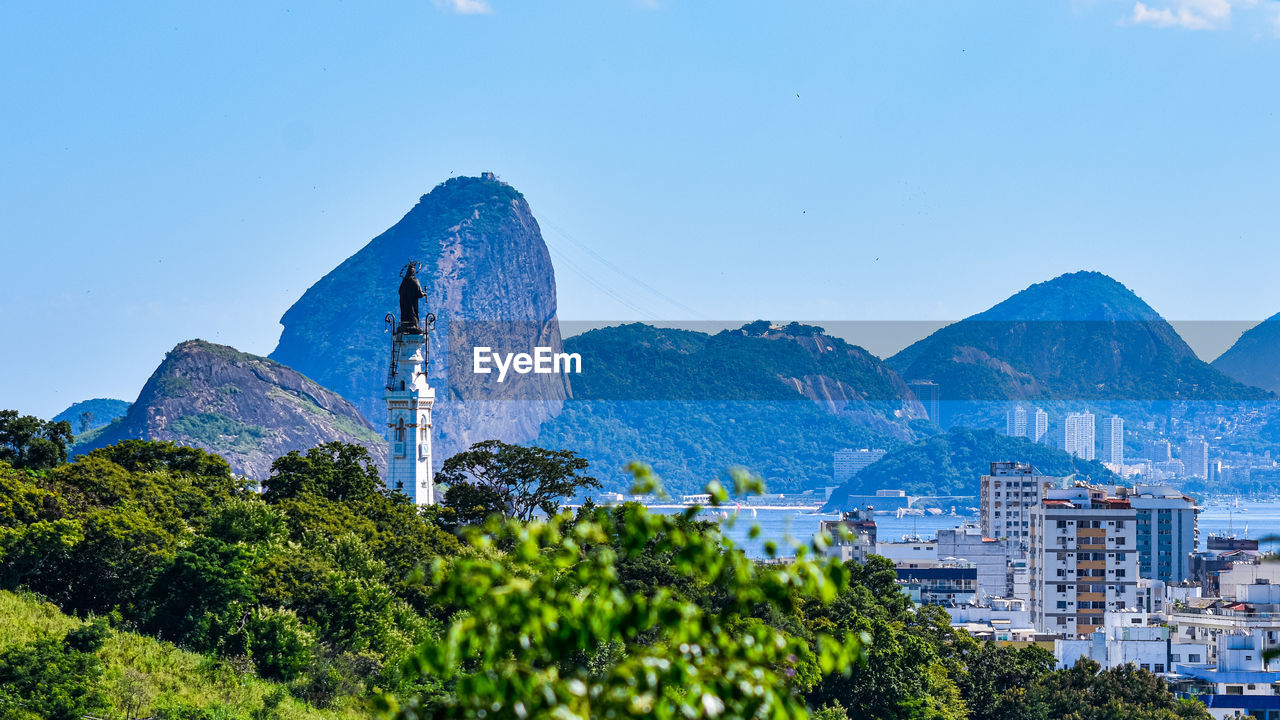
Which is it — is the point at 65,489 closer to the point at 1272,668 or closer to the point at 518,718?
the point at 518,718

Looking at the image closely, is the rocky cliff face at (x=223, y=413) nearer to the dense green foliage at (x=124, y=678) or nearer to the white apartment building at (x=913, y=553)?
the white apartment building at (x=913, y=553)

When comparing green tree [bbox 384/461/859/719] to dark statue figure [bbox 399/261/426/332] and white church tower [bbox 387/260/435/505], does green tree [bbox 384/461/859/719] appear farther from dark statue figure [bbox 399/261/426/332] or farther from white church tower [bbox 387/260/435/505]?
dark statue figure [bbox 399/261/426/332]

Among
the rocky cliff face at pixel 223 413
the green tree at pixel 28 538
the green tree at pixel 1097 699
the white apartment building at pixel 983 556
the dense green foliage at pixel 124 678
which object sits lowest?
the white apartment building at pixel 983 556

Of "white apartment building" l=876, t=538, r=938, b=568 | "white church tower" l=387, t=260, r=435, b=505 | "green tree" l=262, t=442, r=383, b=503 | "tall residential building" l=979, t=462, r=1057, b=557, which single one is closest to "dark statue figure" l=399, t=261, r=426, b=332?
"white church tower" l=387, t=260, r=435, b=505

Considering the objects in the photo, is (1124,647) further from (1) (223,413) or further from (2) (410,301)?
(1) (223,413)

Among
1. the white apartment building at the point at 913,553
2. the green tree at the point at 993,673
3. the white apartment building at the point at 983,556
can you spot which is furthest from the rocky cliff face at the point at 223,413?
the green tree at the point at 993,673

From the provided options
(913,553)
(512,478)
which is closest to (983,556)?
(913,553)

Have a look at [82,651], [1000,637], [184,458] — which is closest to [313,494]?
[184,458]
